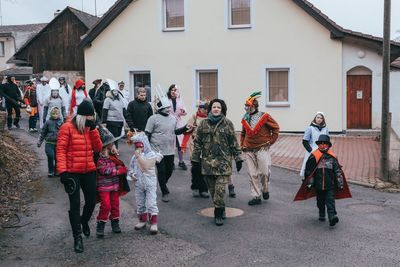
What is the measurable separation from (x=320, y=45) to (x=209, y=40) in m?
4.23

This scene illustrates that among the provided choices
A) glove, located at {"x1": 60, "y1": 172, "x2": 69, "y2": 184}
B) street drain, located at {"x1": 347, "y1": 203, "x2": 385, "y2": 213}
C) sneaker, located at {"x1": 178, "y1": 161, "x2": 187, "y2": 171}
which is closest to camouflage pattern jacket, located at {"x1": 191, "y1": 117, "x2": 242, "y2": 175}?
glove, located at {"x1": 60, "y1": 172, "x2": 69, "y2": 184}

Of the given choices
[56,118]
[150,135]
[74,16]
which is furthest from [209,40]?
[74,16]

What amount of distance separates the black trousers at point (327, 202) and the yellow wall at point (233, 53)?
40.1 feet

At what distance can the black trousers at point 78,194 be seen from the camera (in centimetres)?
679

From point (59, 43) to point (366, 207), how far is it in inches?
1097

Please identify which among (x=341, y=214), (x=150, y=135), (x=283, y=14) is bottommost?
(x=341, y=214)

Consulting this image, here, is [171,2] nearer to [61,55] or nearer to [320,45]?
[320,45]

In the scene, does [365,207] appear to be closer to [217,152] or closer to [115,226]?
[217,152]

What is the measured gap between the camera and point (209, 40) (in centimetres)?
2147

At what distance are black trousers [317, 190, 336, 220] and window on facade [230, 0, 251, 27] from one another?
13.5 m

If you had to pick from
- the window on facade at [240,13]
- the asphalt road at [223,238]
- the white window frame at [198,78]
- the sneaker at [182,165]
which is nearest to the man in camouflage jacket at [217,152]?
the asphalt road at [223,238]

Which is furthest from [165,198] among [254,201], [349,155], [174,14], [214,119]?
[174,14]

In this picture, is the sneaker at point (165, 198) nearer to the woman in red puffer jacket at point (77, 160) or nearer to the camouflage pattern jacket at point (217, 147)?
the camouflage pattern jacket at point (217, 147)

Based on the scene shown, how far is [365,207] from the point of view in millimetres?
9586
